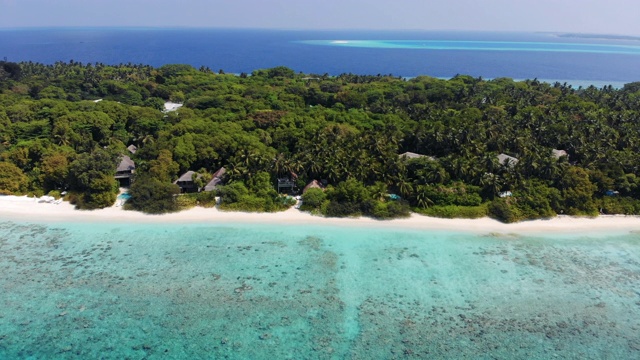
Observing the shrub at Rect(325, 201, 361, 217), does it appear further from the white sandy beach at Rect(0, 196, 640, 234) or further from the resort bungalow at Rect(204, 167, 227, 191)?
the resort bungalow at Rect(204, 167, 227, 191)

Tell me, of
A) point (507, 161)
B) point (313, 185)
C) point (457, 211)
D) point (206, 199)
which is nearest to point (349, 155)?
point (313, 185)

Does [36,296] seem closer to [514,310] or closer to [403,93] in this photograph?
[514,310]

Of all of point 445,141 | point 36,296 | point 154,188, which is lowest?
point 36,296

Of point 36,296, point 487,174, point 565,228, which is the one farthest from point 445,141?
point 36,296

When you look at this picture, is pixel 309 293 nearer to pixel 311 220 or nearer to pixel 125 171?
pixel 311 220

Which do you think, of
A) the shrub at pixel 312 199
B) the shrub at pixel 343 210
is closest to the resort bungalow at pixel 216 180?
the shrub at pixel 312 199

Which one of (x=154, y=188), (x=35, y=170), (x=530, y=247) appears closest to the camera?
(x=530, y=247)
